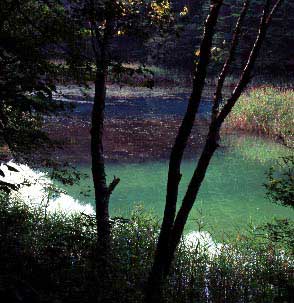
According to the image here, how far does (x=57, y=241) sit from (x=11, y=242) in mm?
1132

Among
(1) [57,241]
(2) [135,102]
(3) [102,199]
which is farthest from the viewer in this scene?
(2) [135,102]

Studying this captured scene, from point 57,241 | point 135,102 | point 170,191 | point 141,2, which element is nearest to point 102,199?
point 57,241

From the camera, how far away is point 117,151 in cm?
1839

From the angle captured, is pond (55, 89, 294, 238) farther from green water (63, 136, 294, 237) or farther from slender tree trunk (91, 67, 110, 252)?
slender tree trunk (91, 67, 110, 252)

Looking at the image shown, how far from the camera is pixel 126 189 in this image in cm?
1370

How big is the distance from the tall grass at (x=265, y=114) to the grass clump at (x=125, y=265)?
41.7ft

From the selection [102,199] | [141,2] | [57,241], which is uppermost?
[141,2]

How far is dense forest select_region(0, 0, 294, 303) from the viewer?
14.7ft

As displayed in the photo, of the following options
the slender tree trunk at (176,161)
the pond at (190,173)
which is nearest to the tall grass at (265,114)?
the pond at (190,173)

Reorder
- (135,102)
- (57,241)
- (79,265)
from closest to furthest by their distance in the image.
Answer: (79,265) → (57,241) → (135,102)

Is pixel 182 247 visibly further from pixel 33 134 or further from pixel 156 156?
pixel 156 156

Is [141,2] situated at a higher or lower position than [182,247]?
higher

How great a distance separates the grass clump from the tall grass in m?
12.7

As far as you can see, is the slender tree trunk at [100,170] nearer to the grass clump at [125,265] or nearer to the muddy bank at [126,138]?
the grass clump at [125,265]
